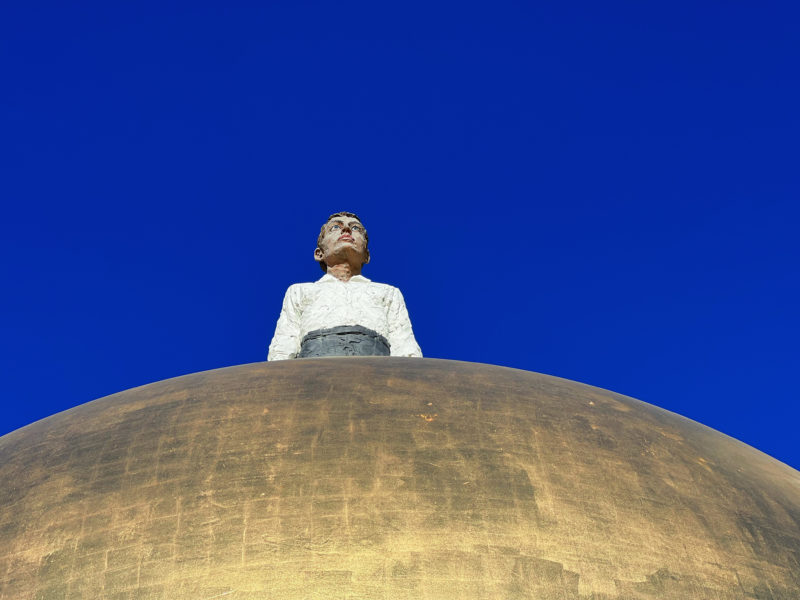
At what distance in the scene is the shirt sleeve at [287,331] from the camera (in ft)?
32.4

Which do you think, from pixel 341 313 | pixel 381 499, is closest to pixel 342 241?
pixel 341 313

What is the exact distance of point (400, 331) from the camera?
10.2 m

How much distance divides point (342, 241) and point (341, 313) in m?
1.48

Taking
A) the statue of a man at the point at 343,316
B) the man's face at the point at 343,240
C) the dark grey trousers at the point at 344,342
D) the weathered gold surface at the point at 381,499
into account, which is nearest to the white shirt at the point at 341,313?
the statue of a man at the point at 343,316

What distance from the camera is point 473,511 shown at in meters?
4.82

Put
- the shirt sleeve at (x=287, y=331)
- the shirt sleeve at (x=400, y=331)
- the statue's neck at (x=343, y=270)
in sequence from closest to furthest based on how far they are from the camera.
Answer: the shirt sleeve at (x=287, y=331) → the shirt sleeve at (x=400, y=331) → the statue's neck at (x=343, y=270)

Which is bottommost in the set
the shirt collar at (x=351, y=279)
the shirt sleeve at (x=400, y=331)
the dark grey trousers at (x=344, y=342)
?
the dark grey trousers at (x=344, y=342)

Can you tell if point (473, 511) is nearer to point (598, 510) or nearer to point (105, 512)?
point (598, 510)

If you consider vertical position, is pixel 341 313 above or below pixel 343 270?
below

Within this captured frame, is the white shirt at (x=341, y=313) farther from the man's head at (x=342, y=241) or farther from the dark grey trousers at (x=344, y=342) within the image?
the man's head at (x=342, y=241)

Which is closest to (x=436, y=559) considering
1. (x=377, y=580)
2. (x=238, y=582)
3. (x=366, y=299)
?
(x=377, y=580)

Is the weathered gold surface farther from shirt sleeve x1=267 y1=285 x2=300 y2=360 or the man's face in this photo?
the man's face

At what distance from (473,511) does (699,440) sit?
6.83 ft

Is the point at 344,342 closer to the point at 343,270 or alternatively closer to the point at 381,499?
the point at 343,270
